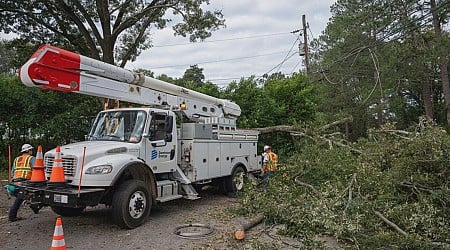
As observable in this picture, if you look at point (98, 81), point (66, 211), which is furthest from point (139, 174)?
point (98, 81)

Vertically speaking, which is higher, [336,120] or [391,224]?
[336,120]

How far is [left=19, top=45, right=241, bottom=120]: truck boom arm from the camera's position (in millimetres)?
5973

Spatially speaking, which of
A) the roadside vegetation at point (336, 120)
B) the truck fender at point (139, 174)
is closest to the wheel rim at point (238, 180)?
the roadside vegetation at point (336, 120)

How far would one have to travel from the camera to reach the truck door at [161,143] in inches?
305

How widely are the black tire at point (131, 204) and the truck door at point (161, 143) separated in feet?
2.59

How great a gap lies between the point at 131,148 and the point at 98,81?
1425 millimetres

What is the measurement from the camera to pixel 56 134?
45.8 ft

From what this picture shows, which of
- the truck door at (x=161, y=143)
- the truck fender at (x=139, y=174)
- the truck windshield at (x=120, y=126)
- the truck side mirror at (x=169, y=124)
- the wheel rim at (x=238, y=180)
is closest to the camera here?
the truck fender at (x=139, y=174)

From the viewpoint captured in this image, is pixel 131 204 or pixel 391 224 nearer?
pixel 391 224

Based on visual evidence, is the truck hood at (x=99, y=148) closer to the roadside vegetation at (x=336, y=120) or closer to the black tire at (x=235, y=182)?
the roadside vegetation at (x=336, y=120)

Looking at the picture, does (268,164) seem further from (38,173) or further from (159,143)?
(38,173)

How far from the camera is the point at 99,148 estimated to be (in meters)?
6.87

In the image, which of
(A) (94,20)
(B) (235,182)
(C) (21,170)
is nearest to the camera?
(C) (21,170)

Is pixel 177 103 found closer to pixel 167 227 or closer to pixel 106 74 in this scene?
pixel 106 74
